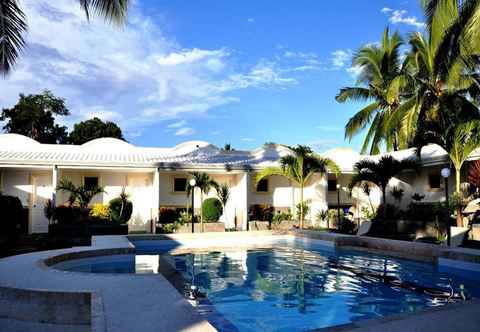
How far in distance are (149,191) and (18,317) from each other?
15.3m

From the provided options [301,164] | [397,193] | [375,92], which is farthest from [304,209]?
[375,92]

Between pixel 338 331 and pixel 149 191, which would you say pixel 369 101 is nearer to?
pixel 149 191

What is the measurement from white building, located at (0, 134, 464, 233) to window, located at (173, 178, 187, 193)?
Answer: 55 millimetres

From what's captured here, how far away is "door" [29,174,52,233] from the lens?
18.9 metres

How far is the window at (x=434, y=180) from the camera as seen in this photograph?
20188 millimetres

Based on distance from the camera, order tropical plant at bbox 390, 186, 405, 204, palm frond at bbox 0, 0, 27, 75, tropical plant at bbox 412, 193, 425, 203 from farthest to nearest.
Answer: tropical plant at bbox 390, 186, 405, 204
tropical plant at bbox 412, 193, 425, 203
palm frond at bbox 0, 0, 27, 75

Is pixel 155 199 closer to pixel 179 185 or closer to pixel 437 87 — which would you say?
pixel 179 185

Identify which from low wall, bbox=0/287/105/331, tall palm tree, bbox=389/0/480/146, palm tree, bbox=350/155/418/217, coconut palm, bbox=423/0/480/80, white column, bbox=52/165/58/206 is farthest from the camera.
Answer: palm tree, bbox=350/155/418/217

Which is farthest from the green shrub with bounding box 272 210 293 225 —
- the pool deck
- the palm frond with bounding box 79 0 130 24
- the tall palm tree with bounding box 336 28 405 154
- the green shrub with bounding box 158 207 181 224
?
the palm frond with bounding box 79 0 130 24

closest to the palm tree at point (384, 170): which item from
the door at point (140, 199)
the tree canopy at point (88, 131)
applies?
the door at point (140, 199)

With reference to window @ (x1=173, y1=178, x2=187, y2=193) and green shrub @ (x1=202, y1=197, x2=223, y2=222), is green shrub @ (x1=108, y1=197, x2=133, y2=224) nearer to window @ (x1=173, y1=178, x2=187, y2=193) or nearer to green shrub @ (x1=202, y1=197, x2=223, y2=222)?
window @ (x1=173, y1=178, x2=187, y2=193)

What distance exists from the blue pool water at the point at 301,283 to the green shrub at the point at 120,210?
21.2 ft

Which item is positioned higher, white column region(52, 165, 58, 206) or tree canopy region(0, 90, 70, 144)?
tree canopy region(0, 90, 70, 144)

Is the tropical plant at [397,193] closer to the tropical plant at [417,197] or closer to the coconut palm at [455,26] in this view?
the tropical plant at [417,197]
